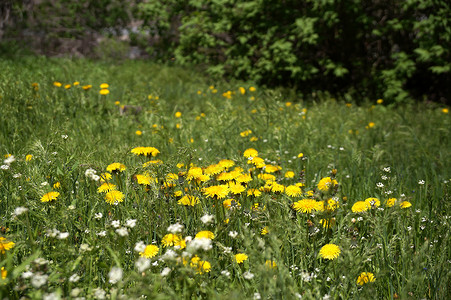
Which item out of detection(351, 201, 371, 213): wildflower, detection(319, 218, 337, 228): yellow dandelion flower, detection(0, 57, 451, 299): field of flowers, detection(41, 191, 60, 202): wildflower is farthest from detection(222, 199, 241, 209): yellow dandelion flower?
detection(41, 191, 60, 202): wildflower

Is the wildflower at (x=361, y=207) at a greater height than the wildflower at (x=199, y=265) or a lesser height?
greater

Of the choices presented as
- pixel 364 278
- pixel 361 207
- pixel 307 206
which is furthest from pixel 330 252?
pixel 361 207

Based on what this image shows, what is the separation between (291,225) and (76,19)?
36.7 feet

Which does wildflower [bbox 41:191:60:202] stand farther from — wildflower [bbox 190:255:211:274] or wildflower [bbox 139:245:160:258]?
wildflower [bbox 190:255:211:274]

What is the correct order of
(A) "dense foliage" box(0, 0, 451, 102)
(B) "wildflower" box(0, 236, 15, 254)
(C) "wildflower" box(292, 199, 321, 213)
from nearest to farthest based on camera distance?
(B) "wildflower" box(0, 236, 15, 254), (C) "wildflower" box(292, 199, 321, 213), (A) "dense foliage" box(0, 0, 451, 102)

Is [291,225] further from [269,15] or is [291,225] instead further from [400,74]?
[269,15]

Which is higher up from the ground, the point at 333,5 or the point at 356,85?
the point at 333,5

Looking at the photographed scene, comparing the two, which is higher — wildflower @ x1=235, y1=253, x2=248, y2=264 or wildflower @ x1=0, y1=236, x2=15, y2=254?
wildflower @ x1=0, y1=236, x2=15, y2=254

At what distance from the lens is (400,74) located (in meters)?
6.01

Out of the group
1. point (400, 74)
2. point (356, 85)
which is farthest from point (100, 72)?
point (400, 74)

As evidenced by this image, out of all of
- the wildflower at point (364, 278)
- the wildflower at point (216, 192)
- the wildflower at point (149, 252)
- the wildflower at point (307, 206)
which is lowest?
the wildflower at point (364, 278)

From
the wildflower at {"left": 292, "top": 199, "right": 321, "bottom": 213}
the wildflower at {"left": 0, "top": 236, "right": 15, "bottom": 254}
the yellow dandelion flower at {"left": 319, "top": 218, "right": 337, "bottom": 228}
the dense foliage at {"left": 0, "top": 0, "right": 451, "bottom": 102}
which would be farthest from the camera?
the dense foliage at {"left": 0, "top": 0, "right": 451, "bottom": 102}

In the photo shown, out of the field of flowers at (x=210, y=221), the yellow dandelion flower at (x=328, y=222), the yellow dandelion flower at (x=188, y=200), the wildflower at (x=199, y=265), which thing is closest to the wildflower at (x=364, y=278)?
the field of flowers at (x=210, y=221)

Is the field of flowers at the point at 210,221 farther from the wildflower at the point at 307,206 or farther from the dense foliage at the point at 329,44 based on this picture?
the dense foliage at the point at 329,44
